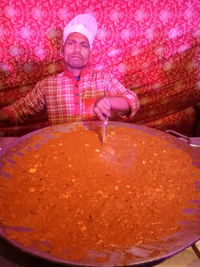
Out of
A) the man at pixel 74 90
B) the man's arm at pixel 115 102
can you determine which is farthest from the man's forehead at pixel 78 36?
the man's arm at pixel 115 102

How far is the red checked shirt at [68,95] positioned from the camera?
1.87 metres

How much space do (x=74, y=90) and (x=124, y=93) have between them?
37cm

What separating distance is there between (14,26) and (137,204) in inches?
71.1

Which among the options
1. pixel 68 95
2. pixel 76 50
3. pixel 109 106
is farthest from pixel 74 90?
pixel 109 106

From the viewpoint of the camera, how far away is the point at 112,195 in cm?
93

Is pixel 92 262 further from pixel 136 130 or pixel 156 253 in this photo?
pixel 136 130

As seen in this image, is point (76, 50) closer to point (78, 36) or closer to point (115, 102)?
point (78, 36)

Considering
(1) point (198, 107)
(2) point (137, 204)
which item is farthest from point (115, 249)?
(1) point (198, 107)

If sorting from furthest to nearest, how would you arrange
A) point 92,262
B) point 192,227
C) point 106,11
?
point 106,11 < point 192,227 < point 92,262

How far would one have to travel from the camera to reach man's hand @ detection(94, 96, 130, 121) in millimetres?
1305

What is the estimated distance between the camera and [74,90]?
74.9 inches

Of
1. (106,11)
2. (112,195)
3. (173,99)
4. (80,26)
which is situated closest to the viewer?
(112,195)

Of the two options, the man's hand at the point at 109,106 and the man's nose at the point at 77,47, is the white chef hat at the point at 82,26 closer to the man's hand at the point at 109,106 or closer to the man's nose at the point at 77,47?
the man's nose at the point at 77,47

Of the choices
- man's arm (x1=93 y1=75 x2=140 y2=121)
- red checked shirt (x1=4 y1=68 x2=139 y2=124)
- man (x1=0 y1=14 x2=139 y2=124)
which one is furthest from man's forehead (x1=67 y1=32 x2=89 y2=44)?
man's arm (x1=93 y1=75 x2=140 y2=121)
